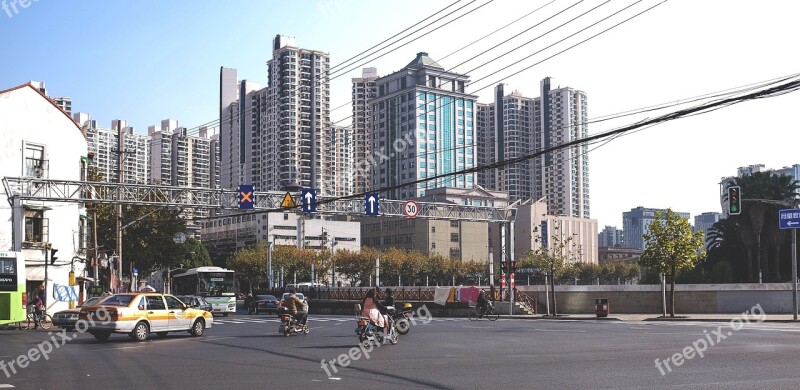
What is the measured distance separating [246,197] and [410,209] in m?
11.5

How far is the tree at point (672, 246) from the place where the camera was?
43469mm

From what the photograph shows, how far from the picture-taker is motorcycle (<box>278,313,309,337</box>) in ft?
92.3

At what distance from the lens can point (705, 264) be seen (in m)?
80.5

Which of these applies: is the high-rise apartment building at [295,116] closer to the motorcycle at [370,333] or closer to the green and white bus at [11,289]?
the green and white bus at [11,289]

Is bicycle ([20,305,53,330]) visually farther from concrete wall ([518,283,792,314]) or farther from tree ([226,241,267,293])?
tree ([226,241,267,293])

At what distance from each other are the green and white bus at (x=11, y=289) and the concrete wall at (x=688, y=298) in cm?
3173

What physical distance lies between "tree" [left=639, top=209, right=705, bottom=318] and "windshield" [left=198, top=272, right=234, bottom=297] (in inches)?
1115

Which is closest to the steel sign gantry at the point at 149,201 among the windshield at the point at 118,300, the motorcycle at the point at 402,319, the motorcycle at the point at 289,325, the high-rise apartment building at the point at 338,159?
the motorcycle at the point at 289,325

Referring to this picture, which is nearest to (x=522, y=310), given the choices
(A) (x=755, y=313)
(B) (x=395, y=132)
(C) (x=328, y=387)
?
(A) (x=755, y=313)

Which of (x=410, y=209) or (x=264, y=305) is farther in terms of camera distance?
(x=264, y=305)

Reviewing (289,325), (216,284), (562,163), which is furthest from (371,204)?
(562,163)

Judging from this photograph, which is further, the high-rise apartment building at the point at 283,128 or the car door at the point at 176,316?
the high-rise apartment building at the point at 283,128

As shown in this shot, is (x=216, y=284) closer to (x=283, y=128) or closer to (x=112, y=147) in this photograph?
(x=283, y=128)

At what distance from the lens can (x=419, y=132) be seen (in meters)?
133
